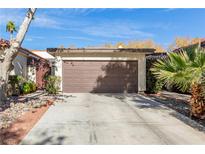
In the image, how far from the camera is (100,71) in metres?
20.5

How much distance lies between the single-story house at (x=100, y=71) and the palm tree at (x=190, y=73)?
33.7 ft

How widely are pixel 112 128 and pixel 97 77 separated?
39.6ft

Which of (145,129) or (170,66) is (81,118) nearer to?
(145,129)

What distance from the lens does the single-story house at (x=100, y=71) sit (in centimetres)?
2042

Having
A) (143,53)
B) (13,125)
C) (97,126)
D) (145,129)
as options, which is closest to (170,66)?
(145,129)

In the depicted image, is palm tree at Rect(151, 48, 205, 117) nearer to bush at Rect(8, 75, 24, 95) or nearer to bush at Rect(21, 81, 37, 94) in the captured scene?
bush at Rect(8, 75, 24, 95)

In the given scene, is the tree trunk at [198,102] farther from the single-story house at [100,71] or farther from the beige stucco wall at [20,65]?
the beige stucco wall at [20,65]

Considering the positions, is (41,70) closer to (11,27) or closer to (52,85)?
(52,85)

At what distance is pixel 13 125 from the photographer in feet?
28.7

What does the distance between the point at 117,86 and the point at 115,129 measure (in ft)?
39.8
